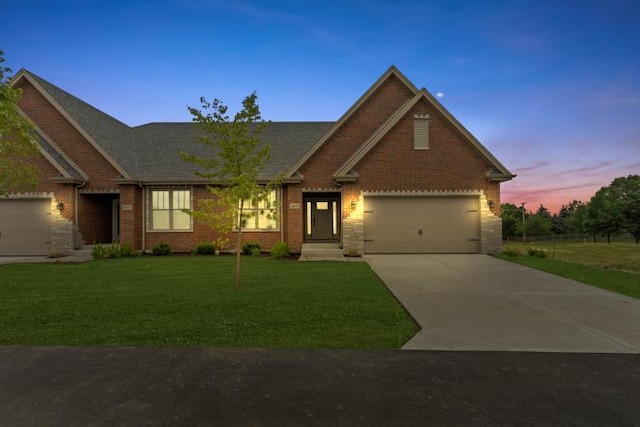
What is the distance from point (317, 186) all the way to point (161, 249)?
8.19 metres

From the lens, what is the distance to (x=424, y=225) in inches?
651

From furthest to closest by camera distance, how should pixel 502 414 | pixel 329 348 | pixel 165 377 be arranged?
1. pixel 329 348
2. pixel 165 377
3. pixel 502 414

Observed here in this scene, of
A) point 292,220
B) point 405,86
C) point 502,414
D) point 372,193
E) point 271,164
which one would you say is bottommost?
point 502,414

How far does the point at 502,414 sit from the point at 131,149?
21.7 meters

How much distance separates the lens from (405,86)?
19078mm

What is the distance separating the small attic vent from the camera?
16.3 meters

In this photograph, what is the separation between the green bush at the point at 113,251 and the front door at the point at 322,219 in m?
8.75

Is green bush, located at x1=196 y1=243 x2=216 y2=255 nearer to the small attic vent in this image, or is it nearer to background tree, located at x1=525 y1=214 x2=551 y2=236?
the small attic vent

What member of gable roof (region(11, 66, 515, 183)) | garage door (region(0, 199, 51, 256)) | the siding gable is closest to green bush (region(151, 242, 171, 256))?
gable roof (region(11, 66, 515, 183))

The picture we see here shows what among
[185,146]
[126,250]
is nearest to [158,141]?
[185,146]

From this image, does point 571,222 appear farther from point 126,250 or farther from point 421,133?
point 126,250

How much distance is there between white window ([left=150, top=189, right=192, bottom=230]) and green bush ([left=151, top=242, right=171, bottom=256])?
113cm

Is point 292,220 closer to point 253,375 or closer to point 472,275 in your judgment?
point 472,275

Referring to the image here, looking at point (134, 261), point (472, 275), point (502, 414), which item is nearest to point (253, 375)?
point (502, 414)
